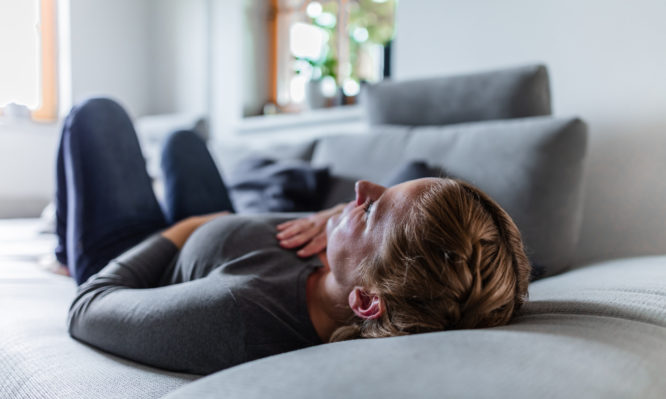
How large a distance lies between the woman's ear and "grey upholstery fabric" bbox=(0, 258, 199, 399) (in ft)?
0.86

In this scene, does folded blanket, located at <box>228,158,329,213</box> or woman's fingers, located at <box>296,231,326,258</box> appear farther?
folded blanket, located at <box>228,158,329,213</box>

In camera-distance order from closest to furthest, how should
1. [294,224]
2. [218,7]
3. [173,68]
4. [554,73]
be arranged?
[294,224] < [554,73] < [218,7] < [173,68]

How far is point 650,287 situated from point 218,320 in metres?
0.62

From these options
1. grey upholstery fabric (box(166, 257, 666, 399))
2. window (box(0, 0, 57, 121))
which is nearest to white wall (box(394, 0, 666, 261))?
grey upholstery fabric (box(166, 257, 666, 399))

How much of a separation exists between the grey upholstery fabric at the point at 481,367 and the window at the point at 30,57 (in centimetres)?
359

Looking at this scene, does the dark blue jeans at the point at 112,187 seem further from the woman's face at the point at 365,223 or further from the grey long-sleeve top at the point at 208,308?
the woman's face at the point at 365,223

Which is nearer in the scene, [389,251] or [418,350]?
[418,350]

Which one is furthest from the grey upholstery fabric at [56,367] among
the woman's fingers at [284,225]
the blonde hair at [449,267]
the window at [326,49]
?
the window at [326,49]

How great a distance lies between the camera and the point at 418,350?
1.64 ft

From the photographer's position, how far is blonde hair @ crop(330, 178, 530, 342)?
67 cm

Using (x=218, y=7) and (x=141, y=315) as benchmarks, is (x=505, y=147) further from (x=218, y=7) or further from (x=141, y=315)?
(x=218, y=7)

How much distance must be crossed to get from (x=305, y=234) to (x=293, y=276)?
0.59ft

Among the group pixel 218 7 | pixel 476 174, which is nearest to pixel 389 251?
pixel 476 174

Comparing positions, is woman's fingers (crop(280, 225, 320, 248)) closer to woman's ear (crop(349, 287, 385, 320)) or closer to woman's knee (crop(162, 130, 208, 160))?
woman's ear (crop(349, 287, 385, 320))
